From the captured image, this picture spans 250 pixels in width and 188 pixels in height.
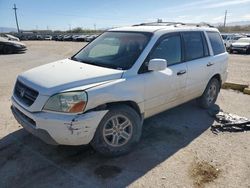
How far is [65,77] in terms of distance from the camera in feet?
10.8

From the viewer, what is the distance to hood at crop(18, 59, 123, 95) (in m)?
3.11

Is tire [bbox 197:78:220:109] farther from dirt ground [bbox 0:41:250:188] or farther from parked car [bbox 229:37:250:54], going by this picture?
parked car [bbox 229:37:250:54]

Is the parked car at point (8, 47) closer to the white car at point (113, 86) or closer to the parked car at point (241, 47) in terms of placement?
the white car at point (113, 86)

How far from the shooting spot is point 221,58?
5.50 m

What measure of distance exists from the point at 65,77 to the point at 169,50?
1.88 m

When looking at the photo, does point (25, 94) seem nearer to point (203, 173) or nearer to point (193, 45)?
point (203, 173)

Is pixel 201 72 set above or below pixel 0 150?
above

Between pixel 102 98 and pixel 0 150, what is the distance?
1.92m

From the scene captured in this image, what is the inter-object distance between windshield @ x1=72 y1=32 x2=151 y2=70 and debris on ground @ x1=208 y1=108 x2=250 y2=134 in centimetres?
211

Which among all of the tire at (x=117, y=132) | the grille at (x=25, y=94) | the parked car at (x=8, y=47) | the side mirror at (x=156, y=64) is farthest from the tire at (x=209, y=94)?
the parked car at (x=8, y=47)

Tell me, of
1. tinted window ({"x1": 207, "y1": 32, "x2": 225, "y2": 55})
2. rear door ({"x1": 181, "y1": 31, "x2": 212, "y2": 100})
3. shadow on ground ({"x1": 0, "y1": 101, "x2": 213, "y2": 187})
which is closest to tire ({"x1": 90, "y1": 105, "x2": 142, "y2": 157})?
shadow on ground ({"x1": 0, "y1": 101, "x2": 213, "y2": 187})

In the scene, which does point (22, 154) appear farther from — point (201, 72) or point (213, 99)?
point (213, 99)

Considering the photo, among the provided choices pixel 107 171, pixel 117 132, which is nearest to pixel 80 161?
pixel 107 171

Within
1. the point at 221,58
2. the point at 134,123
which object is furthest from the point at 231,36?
the point at 134,123
